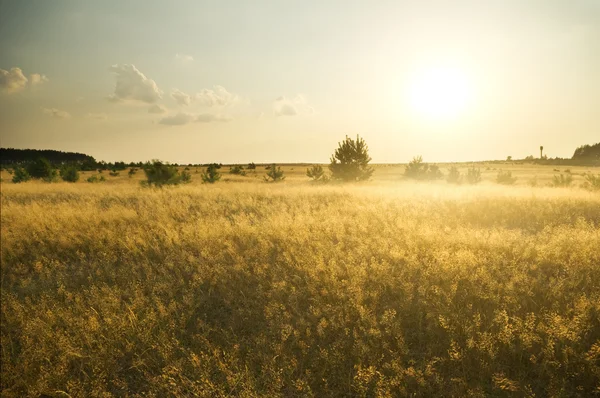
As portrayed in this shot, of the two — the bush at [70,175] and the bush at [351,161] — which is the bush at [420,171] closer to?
the bush at [351,161]

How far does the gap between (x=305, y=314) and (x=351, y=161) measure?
22.5m

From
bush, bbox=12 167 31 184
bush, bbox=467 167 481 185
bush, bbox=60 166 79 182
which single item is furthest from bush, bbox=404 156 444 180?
bush, bbox=12 167 31 184

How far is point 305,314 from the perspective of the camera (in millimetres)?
4816

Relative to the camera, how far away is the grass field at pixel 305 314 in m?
3.85

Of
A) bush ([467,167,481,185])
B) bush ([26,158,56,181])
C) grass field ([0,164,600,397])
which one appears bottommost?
grass field ([0,164,600,397])

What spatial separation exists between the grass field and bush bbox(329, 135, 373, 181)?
18404 mm

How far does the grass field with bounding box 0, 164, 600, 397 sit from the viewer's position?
3.85 meters

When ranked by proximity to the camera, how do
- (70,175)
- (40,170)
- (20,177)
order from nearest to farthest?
(20,177) < (40,170) < (70,175)

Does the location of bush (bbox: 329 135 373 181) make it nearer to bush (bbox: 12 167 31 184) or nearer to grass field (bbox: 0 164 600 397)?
grass field (bbox: 0 164 600 397)

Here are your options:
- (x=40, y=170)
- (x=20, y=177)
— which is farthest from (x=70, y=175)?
(x=20, y=177)

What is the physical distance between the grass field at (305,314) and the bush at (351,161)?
18.4 meters

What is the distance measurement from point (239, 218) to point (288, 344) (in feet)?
18.6

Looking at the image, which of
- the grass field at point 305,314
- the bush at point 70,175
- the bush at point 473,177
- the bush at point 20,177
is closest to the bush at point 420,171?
the bush at point 473,177

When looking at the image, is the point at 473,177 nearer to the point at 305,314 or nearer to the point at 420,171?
the point at 420,171
